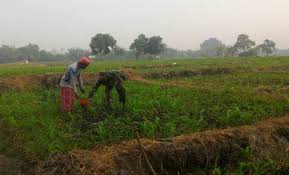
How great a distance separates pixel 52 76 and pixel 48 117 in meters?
11.5

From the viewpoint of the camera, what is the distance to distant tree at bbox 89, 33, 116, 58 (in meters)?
56.6

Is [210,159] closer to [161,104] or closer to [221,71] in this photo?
[161,104]

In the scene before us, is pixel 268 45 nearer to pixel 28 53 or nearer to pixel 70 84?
pixel 28 53

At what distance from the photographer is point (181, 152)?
324 inches

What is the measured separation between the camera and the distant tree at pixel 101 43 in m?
56.6

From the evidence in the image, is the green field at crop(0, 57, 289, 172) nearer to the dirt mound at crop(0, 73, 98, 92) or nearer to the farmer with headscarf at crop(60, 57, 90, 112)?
the farmer with headscarf at crop(60, 57, 90, 112)

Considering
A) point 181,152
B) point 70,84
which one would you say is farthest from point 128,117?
point 181,152

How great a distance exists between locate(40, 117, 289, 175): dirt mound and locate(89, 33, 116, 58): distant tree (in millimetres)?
48255

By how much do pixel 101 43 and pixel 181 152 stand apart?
49.4 m

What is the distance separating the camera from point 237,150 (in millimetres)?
8766

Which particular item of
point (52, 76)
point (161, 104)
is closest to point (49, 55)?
point (52, 76)

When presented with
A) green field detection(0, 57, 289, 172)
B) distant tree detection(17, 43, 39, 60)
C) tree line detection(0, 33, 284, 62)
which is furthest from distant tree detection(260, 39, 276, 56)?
green field detection(0, 57, 289, 172)

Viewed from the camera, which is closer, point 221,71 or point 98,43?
point 221,71

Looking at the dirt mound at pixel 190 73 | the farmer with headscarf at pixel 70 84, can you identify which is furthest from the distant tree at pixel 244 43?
the farmer with headscarf at pixel 70 84
